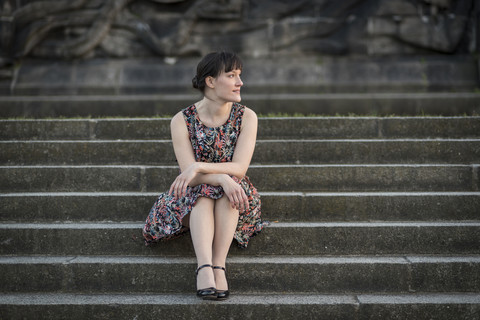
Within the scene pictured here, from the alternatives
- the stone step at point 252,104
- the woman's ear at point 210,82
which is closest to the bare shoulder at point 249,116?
the woman's ear at point 210,82

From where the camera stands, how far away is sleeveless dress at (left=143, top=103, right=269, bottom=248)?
3.31 m

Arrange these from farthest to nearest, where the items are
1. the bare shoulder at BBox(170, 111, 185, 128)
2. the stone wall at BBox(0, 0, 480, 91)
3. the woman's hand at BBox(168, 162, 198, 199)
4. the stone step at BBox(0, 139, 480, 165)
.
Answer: the stone wall at BBox(0, 0, 480, 91) → the stone step at BBox(0, 139, 480, 165) → the bare shoulder at BBox(170, 111, 185, 128) → the woman's hand at BBox(168, 162, 198, 199)

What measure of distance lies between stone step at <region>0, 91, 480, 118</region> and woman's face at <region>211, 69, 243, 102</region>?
3.63 meters

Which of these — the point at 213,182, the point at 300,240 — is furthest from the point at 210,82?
the point at 300,240

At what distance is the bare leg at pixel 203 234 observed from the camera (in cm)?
303

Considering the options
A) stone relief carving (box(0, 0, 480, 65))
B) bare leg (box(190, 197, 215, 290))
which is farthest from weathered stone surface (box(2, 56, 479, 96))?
bare leg (box(190, 197, 215, 290))

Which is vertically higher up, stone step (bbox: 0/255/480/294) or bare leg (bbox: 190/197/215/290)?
bare leg (bbox: 190/197/215/290)

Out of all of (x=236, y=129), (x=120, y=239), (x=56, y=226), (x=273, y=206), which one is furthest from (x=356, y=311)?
(x=56, y=226)

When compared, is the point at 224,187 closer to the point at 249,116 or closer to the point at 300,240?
the point at 249,116

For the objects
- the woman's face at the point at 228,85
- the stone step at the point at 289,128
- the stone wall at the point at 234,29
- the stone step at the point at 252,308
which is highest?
the stone wall at the point at 234,29

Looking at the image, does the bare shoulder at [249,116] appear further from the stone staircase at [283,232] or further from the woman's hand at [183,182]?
the stone staircase at [283,232]

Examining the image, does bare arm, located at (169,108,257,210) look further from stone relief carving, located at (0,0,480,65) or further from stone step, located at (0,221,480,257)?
stone relief carving, located at (0,0,480,65)

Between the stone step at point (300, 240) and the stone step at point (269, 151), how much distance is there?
111 cm

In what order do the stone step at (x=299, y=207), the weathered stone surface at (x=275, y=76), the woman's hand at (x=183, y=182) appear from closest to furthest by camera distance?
the woman's hand at (x=183, y=182)
the stone step at (x=299, y=207)
the weathered stone surface at (x=275, y=76)
